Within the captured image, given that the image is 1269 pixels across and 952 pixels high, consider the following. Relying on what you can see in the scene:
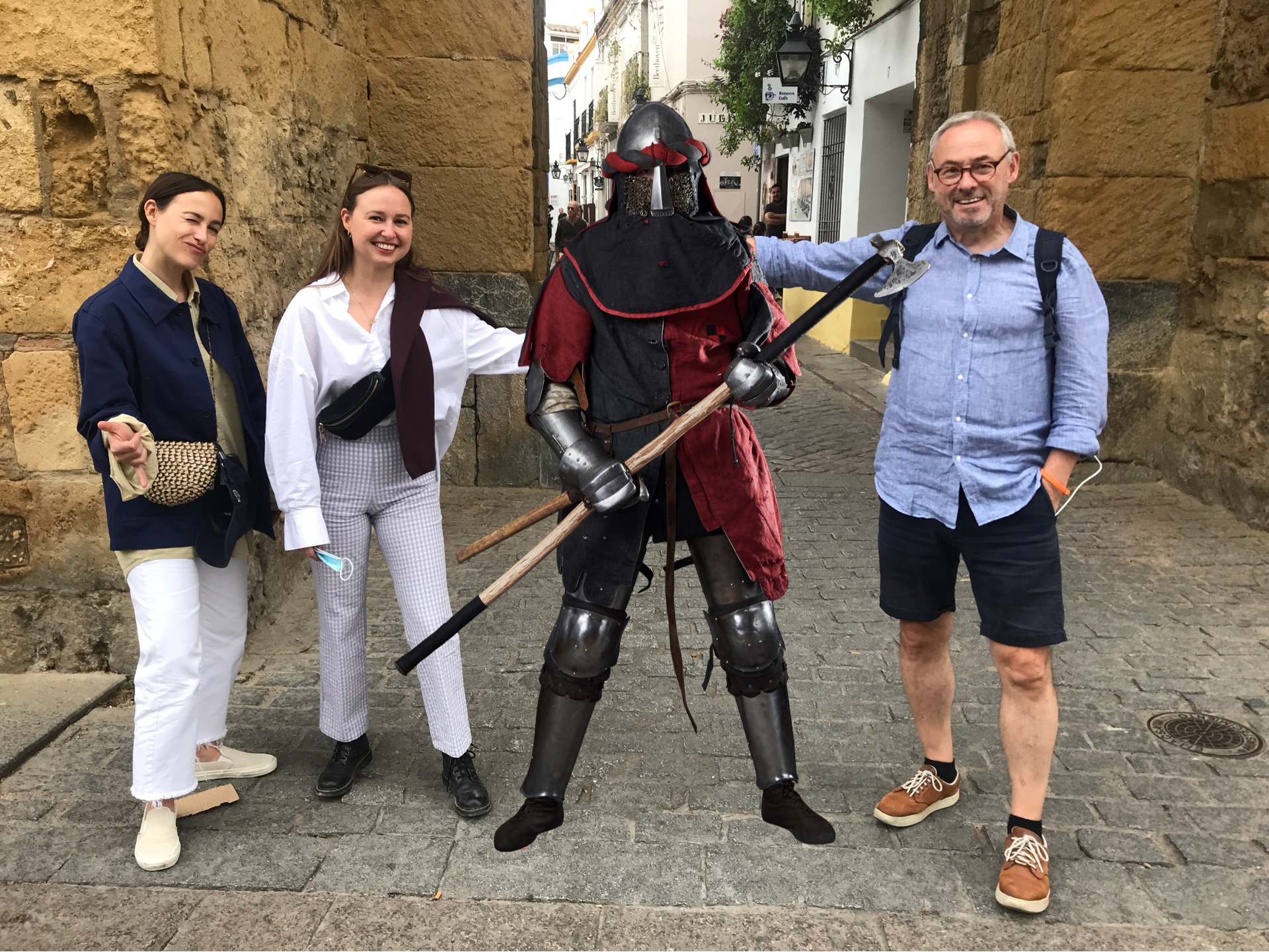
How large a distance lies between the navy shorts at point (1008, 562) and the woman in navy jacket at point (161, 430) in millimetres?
1834

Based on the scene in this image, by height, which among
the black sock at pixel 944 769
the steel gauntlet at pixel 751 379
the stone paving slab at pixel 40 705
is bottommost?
the stone paving slab at pixel 40 705

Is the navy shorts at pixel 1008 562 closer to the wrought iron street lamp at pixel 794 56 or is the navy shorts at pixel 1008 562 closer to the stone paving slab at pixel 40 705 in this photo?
the stone paving slab at pixel 40 705

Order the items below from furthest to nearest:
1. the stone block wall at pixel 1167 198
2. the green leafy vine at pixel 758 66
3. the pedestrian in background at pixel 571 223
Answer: the pedestrian in background at pixel 571 223, the green leafy vine at pixel 758 66, the stone block wall at pixel 1167 198

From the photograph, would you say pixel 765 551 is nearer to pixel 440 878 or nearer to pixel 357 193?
pixel 440 878

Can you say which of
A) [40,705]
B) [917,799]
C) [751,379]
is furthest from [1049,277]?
[40,705]

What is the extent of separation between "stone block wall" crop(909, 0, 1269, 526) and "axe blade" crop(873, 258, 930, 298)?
154 inches

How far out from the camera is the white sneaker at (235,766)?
10.3 ft

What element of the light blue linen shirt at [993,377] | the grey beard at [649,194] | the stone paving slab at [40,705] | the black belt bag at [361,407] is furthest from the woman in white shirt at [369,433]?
the light blue linen shirt at [993,377]

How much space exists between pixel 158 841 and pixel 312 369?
1.29m

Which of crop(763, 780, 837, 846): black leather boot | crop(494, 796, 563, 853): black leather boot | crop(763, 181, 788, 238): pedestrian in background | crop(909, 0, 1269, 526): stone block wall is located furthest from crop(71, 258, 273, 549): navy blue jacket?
crop(763, 181, 788, 238): pedestrian in background

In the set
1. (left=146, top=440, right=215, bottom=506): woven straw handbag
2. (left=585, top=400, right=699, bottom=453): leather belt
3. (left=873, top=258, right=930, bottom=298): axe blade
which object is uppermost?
(left=873, top=258, right=930, bottom=298): axe blade

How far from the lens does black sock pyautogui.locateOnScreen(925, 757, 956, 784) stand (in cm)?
300

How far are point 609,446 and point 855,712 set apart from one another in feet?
4.93

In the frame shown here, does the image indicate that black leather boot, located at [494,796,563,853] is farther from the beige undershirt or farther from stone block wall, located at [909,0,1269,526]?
stone block wall, located at [909,0,1269,526]
